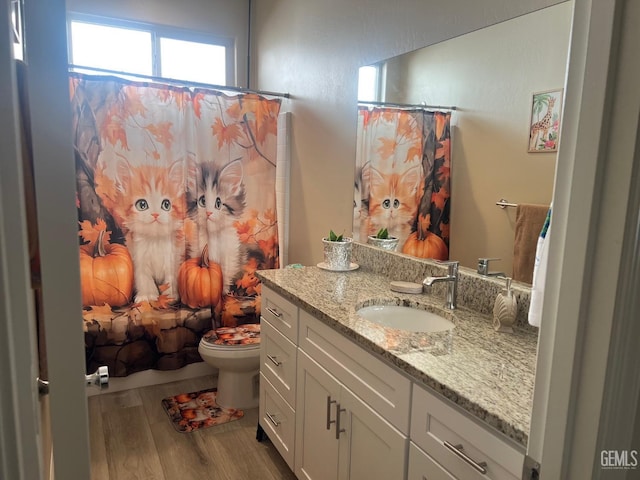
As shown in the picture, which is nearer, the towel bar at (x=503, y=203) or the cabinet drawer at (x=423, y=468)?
the cabinet drawer at (x=423, y=468)

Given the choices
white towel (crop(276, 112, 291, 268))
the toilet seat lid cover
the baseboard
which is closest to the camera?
the toilet seat lid cover

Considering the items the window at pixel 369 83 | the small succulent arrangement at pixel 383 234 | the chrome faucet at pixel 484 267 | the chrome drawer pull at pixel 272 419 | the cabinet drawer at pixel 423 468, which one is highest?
the window at pixel 369 83

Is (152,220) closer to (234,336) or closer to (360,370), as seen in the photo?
(234,336)

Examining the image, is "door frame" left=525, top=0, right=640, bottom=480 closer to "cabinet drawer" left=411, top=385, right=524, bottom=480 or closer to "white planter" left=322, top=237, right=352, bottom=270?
"cabinet drawer" left=411, top=385, right=524, bottom=480

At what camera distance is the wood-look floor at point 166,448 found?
2.13m

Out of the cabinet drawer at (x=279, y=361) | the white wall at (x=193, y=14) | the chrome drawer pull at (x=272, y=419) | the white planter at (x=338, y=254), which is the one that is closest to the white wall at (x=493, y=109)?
the white planter at (x=338, y=254)

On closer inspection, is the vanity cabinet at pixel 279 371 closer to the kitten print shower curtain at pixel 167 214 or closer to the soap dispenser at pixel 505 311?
the soap dispenser at pixel 505 311

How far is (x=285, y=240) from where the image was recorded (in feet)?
10.2

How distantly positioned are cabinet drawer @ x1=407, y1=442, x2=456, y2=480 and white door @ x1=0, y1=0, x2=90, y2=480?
812mm

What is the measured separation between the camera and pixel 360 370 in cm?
148

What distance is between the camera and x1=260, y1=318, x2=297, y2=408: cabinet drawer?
6.45 ft

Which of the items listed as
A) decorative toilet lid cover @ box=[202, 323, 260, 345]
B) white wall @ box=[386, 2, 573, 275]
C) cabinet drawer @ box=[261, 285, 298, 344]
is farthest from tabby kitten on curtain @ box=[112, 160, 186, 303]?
white wall @ box=[386, 2, 573, 275]

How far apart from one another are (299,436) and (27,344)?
160 cm

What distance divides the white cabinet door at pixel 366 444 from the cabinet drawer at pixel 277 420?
→ 1.42ft
